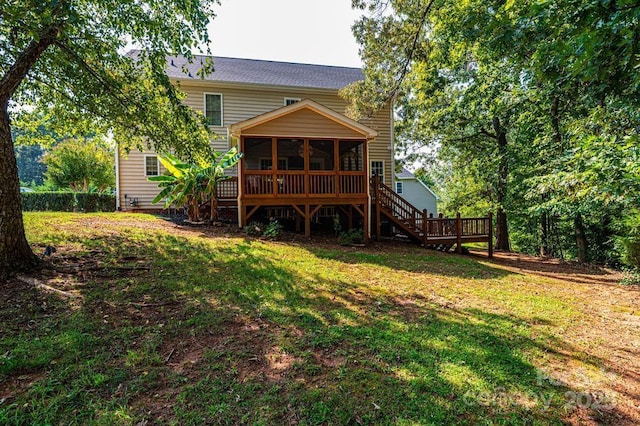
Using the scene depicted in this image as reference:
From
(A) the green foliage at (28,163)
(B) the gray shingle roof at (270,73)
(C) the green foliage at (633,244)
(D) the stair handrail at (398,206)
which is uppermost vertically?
(A) the green foliage at (28,163)

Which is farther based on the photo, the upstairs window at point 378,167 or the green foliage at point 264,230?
the upstairs window at point 378,167

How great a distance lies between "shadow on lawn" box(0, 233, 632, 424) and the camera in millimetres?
2480

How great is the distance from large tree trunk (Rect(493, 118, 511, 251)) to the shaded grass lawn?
29.7ft

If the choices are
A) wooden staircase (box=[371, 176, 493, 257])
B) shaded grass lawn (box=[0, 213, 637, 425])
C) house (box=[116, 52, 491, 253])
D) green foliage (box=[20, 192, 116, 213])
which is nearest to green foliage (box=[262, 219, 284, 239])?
house (box=[116, 52, 491, 253])

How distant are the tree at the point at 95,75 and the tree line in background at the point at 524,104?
4719 millimetres

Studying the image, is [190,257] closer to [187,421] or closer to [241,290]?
[241,290]

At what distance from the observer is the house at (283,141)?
34.0 ft

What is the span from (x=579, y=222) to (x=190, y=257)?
14.0 metres

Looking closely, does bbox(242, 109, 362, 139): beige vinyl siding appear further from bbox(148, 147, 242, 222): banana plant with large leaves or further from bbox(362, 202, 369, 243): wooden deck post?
bbox(362, 202, 369, 243): wooden deck post

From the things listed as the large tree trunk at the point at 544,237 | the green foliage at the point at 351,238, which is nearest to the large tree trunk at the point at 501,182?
the large tree trunk at the point at 544,237

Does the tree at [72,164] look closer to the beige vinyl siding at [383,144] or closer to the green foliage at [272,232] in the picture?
the green foliage at [272,232]

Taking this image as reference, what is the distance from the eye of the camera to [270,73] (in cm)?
1647

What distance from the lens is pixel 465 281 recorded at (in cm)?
683

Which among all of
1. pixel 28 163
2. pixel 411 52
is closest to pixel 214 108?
pixel 411 52
